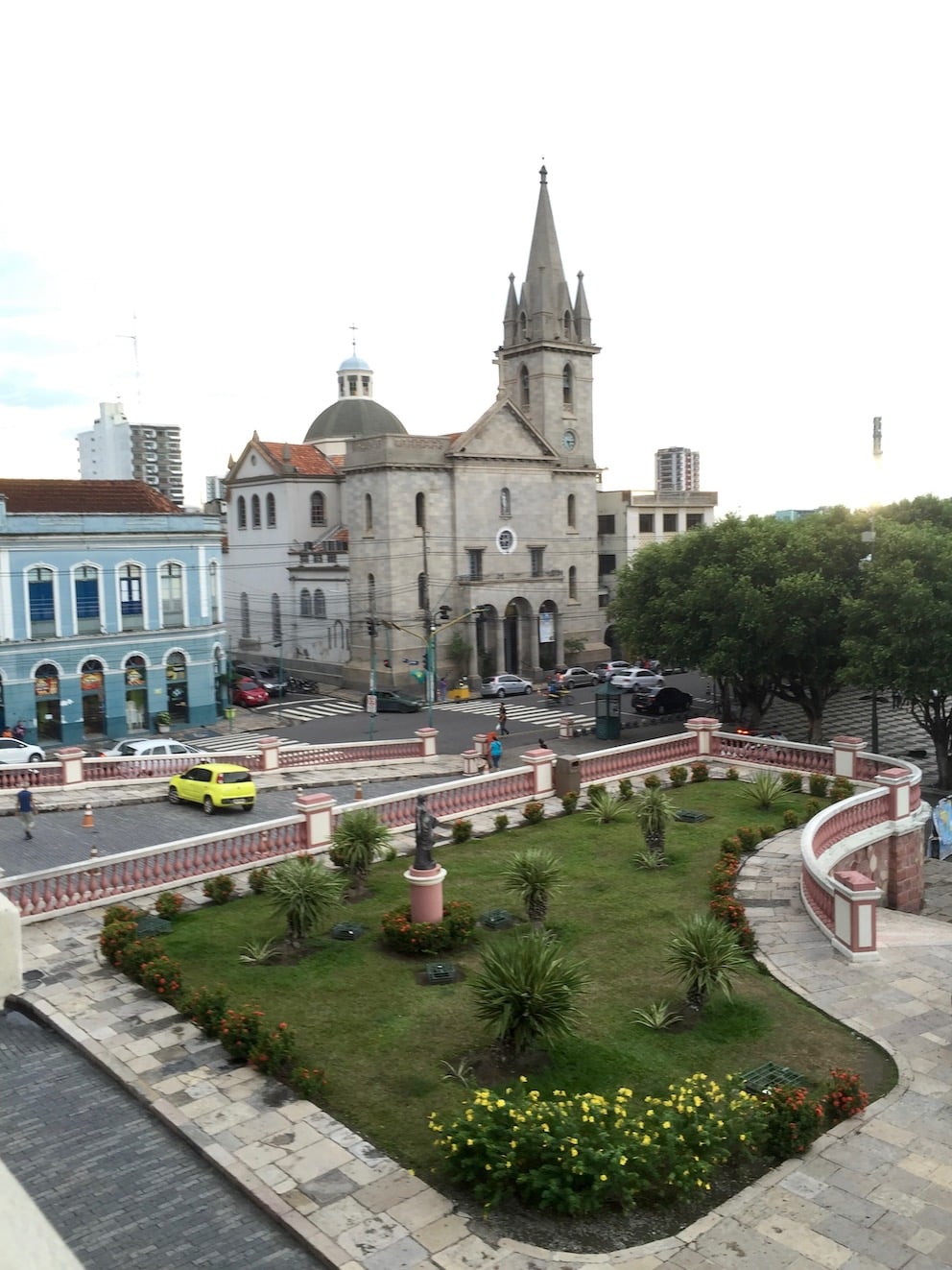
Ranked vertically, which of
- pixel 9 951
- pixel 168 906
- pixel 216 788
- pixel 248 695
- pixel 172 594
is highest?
pixel 172 594

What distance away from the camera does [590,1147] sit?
9.86 m

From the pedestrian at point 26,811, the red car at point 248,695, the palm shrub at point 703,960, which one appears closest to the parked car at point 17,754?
the pedestrian at point 26,811

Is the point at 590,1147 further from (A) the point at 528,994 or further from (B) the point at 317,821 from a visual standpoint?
(B) the point at 317,821

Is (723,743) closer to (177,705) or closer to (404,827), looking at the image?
(404,827)

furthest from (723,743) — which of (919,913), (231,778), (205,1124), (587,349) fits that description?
(587,349)

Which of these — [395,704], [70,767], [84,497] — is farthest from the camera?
[395,704]

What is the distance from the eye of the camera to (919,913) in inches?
909

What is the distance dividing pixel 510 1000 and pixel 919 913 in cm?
1455

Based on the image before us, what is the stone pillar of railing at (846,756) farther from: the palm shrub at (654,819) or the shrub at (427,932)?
the shrub at (427,932)

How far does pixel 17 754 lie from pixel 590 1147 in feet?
86.2

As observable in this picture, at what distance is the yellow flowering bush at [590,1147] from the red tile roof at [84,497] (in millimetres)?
35214

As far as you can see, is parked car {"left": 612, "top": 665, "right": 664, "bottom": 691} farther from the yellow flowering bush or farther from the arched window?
the yellow flowering bush

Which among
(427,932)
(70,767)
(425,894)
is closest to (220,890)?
(425,894)

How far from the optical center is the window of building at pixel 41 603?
128 feet
